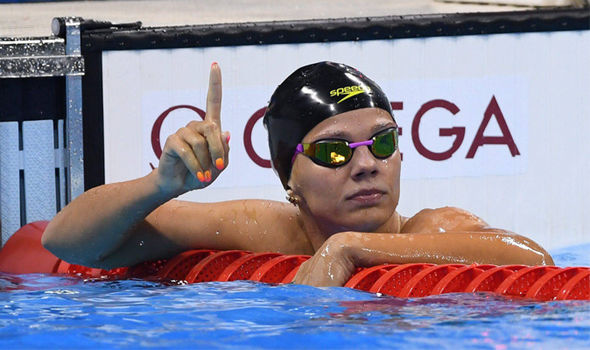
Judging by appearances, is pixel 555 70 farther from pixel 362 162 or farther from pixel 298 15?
pixel 362 162

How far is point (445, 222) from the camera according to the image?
288cm

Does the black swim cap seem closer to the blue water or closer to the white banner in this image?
the blue water

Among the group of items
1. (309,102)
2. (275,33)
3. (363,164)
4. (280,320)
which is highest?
(275,33)

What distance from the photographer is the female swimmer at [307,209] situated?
2.52 m

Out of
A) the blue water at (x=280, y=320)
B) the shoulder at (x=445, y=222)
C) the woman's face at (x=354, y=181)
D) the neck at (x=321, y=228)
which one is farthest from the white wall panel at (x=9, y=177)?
the shoulder at (x=445, y=222)

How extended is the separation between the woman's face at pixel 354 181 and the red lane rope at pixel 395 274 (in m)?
0.17

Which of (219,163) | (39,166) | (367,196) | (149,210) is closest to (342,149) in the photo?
(367,196)

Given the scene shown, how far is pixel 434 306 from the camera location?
2.30 m

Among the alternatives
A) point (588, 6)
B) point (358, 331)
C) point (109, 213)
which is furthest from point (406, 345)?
point (588, 6)

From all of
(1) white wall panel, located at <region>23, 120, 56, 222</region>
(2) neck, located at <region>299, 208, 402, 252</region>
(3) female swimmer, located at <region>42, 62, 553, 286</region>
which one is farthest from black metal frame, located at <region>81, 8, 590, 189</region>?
(2) neck, located at <region>299, 208, 402, 252</region>

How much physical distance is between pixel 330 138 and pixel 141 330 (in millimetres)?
881

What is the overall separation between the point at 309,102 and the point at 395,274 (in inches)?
24.6

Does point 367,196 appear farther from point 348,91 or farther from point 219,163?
point 219,163

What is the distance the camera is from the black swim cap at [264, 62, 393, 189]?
9.20 feet
